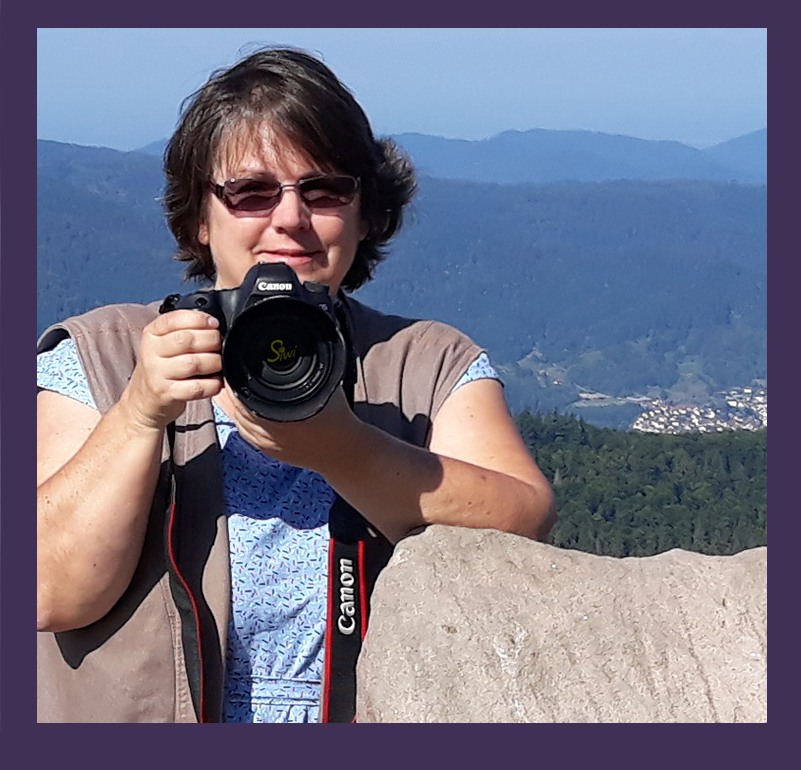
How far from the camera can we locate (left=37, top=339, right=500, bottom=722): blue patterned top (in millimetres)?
2189

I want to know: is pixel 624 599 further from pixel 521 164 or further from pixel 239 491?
pixel 521 164

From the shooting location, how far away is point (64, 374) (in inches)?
88.8

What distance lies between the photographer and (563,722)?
6.33ft

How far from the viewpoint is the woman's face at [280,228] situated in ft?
7.41

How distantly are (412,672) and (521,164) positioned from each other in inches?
4057

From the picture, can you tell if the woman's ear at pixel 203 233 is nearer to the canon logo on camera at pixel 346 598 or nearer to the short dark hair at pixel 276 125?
the short dark hair at pixel 276 125

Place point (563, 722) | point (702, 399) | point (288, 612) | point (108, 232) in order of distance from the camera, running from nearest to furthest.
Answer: point (563, 722) → point (288, 612) → point (702, 399) → point (108, 232)

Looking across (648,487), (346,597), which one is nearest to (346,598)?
(346,597)

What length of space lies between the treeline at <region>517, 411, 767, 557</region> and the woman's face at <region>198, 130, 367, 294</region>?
71 centimetres

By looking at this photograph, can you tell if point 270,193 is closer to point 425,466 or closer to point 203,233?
point 203,233

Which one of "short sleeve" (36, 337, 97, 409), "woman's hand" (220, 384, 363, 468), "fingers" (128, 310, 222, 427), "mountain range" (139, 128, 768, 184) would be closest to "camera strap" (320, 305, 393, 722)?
"woman's hand" (220, 384, 363, 468)

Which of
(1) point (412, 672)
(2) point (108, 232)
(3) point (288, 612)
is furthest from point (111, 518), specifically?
(2) point (108, 232)

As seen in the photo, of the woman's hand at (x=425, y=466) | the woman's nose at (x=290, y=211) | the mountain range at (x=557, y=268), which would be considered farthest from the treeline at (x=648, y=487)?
the mountain range at (x=557, y=268)

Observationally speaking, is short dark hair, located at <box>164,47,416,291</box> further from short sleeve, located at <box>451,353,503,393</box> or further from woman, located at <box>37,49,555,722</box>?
short sleeve, located at <box>451,353,503,393</box>
